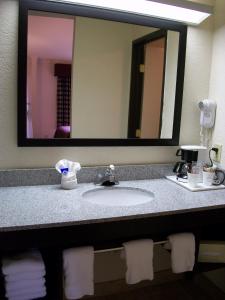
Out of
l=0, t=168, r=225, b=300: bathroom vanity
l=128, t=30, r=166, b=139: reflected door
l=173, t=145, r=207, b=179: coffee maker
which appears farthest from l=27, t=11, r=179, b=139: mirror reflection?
l=0, t=168, r=225, b=300: bathroom vanity

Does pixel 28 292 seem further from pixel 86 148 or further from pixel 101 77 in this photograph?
pixel 101 77

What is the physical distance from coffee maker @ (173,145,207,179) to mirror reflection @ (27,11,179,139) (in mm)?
151

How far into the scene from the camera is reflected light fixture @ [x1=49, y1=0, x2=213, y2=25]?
155 cm

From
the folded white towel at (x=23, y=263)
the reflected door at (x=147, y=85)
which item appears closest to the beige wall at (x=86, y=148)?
the reflected door at (x=147, y=85)

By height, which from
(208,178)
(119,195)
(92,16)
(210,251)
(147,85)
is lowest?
(210,251)

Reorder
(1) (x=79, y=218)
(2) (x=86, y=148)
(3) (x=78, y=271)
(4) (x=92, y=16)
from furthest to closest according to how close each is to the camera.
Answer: (2) (x=86, y=148) < (4) (x=92, y=16) < (3) (x=78, y=271) < (1) (x=79, y=218)

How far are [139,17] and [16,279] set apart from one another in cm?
150

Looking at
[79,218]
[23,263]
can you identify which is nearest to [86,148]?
[79,218]

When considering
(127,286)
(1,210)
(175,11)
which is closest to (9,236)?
(1,210)

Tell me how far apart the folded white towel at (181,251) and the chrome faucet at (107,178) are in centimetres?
44

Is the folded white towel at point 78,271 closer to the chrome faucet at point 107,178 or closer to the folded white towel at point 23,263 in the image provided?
the folded white towel at point 23,263

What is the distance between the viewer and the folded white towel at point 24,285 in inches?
47.6

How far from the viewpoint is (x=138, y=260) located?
4.57 ft

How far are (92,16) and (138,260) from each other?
1.30 meters
